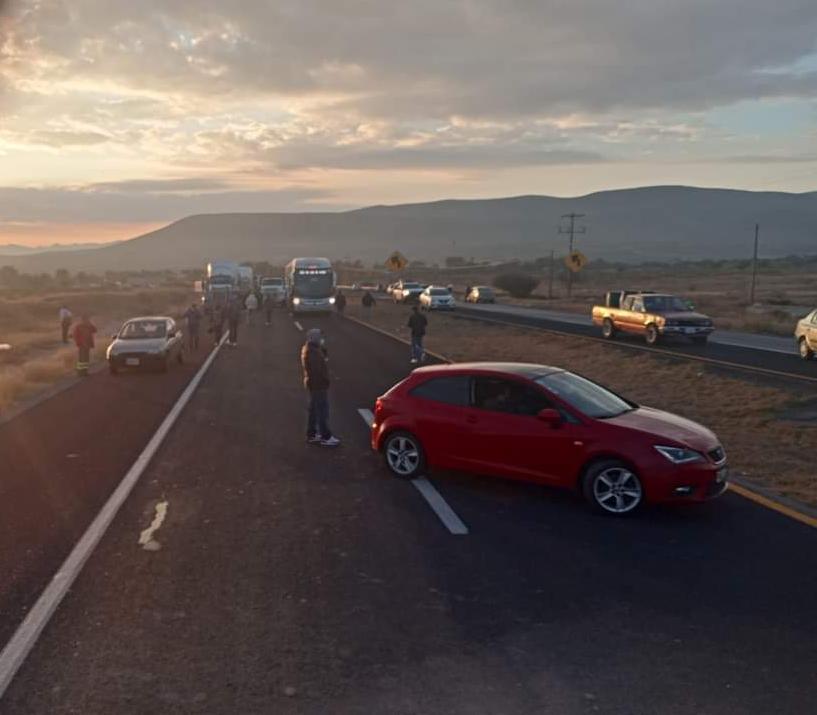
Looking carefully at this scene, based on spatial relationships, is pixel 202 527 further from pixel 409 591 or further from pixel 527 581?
pixel 527 581

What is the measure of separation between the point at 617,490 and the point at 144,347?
17552 mm

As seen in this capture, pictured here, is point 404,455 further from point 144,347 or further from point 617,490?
point 144,347

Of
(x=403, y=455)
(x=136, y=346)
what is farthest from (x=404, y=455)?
(x=136, y=346)

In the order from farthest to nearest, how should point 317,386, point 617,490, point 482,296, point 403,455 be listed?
point 482,296 < point 317,386 < point 403,455 < point 617,490

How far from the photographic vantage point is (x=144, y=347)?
2488 cm

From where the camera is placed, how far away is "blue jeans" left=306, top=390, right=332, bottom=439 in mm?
14148

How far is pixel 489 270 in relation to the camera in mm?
180625

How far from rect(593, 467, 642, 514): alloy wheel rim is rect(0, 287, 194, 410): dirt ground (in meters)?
14.0

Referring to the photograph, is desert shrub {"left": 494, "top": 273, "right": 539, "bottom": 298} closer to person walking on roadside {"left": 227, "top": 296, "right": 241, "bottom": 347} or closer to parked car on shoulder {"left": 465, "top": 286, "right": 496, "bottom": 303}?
parked car on shoulder {"left": 465, "top": 286, "right": 496, "bottom": 303}

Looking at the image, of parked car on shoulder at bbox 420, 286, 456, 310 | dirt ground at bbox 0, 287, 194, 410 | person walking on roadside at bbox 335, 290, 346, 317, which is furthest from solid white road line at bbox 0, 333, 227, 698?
parked car on shoulder at bbox 420, 286, 456, 310

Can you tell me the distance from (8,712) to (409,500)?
571 cm

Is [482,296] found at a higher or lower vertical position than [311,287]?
lower

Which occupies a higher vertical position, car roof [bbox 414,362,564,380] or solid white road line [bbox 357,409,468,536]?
car roof [bbox 414,362,564,380]

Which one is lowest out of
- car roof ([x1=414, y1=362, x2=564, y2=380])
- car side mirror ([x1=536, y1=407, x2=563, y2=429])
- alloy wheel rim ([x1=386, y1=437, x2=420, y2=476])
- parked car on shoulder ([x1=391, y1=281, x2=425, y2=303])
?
parked car on shoulder ([x1=391, y1=281, x2=425, y2=303])
